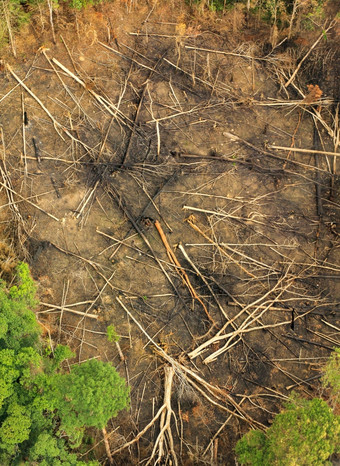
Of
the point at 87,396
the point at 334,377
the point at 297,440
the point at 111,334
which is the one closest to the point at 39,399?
the point at 87,396

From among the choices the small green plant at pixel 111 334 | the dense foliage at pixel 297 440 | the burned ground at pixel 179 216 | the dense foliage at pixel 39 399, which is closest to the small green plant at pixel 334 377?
the dense foliage at pixel 297 440

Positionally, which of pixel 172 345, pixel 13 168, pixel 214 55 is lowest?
pixel 172 345

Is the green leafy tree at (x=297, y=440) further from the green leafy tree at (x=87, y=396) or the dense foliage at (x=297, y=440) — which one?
the green leafy tree at (x=87, y=396)

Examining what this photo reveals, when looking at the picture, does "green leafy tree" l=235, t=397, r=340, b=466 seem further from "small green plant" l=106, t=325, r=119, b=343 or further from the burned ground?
"small green plant" l=106, t=325, r=119, b=343

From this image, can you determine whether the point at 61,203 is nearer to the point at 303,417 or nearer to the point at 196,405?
the point at 196,405

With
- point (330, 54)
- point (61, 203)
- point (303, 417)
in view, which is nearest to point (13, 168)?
point (61, 203)

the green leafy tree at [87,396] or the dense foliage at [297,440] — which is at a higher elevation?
the green leafy tree at [87,396]

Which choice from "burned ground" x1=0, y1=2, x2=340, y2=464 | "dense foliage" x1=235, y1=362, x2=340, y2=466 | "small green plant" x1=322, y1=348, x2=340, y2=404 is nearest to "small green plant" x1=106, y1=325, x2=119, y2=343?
"burned ground" x1=0, y1=2, x2=340, y2=464
